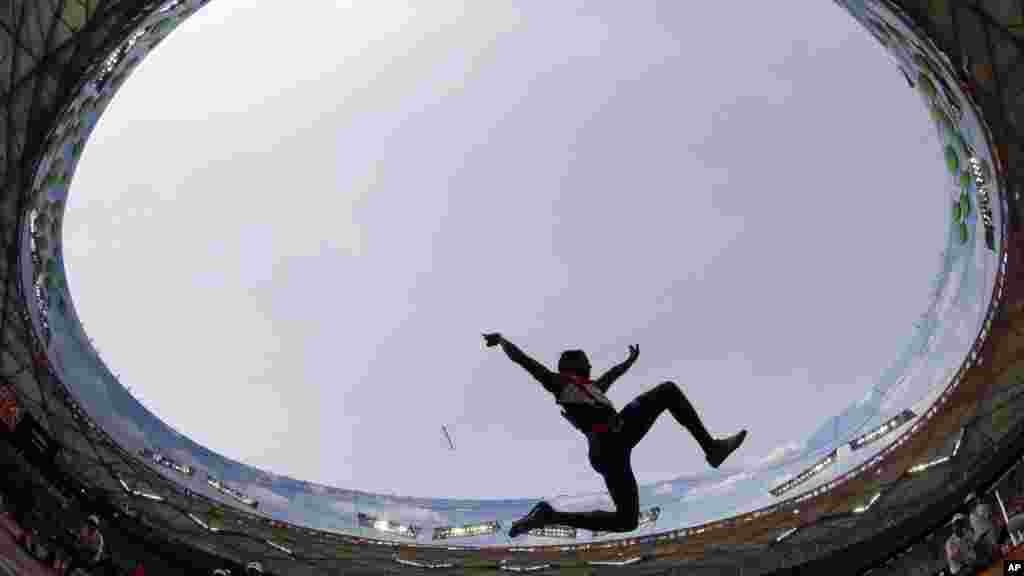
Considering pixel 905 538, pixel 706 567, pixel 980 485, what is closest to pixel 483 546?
pixel 706 567

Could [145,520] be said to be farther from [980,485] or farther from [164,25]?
[980,485]

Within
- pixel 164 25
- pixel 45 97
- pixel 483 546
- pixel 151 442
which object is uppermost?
pixel 164 25

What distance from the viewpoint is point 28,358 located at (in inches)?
865

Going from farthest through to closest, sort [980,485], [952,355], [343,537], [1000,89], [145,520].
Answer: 1. [343,537]
2. [145,520]
3. [952,355]
4. [980,485]
5. [1000,89]

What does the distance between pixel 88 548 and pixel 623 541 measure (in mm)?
11969

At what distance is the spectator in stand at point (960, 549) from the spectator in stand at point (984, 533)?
0.20 m

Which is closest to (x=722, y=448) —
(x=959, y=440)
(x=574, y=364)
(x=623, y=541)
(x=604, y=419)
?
(x=604, y=419)

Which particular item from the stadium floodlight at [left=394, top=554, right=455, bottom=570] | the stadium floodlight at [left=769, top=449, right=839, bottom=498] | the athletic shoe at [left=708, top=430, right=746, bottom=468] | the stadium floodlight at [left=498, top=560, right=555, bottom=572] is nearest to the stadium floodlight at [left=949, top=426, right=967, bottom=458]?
the stadium floodlight at [left=769, top=449, right=839, bottom=498]

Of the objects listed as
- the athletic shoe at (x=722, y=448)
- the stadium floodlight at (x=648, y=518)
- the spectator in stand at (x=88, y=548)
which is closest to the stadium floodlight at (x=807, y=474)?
the stadium floodlight at (x=648, y=518)

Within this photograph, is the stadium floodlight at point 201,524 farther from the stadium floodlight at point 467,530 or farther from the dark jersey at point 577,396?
the dark jersey at point 577,396

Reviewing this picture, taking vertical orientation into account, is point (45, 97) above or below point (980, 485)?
above

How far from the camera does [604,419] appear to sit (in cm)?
1744

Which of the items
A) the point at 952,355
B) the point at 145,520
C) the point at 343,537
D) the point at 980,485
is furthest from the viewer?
the point at 343,537

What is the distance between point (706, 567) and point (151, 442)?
1319 cm
